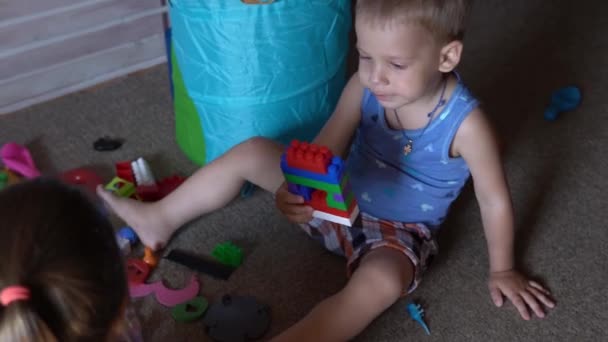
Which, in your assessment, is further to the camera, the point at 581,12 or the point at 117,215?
the point at 581,12

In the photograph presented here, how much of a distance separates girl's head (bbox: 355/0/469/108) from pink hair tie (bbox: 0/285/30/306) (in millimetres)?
565

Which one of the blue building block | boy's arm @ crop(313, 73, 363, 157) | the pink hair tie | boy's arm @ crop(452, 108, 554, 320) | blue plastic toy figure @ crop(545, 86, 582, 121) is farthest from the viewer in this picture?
blue plastic toy figure @ crop(545, 86, 582, 121)

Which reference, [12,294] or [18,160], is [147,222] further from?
[12,294]

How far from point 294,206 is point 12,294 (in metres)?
0.50

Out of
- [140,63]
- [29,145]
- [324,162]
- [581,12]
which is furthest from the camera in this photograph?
[581,12]

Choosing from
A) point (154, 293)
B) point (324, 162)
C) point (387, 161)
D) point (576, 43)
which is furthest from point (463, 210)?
point (576, 43)

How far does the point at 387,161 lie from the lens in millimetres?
1080

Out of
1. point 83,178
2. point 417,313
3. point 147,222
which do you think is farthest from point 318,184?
point 83,178

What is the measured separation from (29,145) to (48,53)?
0.24 meters

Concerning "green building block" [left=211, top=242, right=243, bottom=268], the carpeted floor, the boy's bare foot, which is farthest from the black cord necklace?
the boy's bare foot

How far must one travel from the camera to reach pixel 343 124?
3.62 feet

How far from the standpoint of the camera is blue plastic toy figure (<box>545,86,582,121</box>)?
57.6 inches

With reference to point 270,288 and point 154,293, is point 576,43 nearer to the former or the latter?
point 270,288

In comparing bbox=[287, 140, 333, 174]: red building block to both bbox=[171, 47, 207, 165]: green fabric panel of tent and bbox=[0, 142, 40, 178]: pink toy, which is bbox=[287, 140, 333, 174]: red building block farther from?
bbox=[0, 142, 40, 178]: pink toy
